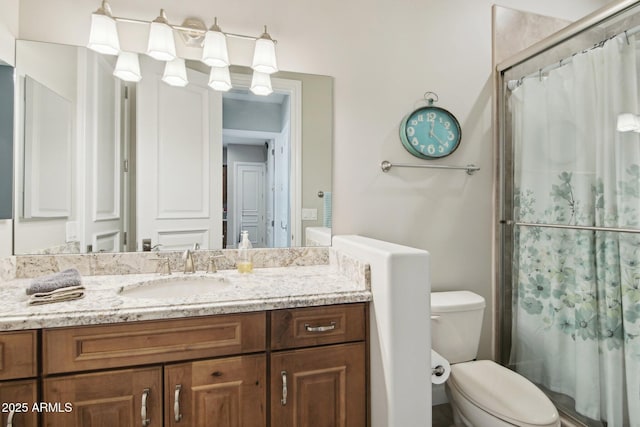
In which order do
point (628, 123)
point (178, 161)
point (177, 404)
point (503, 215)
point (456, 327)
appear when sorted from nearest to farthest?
1. point (177, 404)
2. point (628, 123)
3. point (178, 161)
4. point (456, 327)
5. point (503, 215)

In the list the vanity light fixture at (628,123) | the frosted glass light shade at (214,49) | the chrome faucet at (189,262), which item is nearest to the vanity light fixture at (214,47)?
the frosted glass light shade at (214,49)

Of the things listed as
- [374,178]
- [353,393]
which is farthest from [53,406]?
[374,178]

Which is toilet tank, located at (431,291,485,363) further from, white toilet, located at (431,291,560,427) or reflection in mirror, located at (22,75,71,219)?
reflection in mirror, located at (22,75,71,219)

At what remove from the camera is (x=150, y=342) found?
1.03 meters

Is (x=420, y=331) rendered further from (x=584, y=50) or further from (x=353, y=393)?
(x=584, y=50)

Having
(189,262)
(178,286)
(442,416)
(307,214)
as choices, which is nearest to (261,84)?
(307,214)

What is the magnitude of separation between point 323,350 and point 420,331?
353 mm

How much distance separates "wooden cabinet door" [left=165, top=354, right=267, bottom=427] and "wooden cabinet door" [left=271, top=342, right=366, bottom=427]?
58 mm

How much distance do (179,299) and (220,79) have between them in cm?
103

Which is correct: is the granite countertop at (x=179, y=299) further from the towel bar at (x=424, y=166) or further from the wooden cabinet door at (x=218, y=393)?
the towel bar at (x=424, y=166)

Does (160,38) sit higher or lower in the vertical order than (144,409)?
higher

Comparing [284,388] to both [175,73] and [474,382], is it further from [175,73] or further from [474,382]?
[175,73]

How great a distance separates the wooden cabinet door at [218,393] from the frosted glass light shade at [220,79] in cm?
119

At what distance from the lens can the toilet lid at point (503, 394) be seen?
48.6 inches
